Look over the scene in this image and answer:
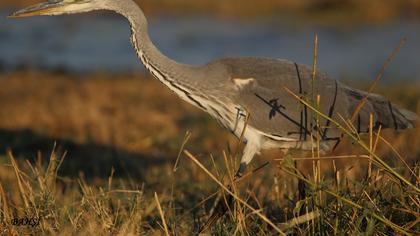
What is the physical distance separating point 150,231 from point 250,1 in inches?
709

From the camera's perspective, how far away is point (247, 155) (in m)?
4.72

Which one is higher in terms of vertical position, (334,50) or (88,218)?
(88,218)

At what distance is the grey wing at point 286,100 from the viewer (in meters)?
4.75

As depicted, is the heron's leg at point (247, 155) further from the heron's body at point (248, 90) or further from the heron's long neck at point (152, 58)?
the heron's long neck at point (152, 58)

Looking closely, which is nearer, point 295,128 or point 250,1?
point 295,128

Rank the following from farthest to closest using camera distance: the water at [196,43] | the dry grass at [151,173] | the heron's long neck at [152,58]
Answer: the water at [196,43]
the heron's long neck at [152,58]
the dry grass at [151,173]

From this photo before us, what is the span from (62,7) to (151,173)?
2.28 meters

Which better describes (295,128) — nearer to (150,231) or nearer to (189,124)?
(150,231)

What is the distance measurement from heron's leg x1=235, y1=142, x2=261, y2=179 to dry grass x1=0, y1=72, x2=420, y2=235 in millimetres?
111

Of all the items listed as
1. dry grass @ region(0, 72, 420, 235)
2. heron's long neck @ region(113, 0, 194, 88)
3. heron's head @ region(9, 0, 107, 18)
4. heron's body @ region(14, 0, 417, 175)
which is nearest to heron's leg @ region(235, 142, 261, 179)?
heron's body @ region(14, 0, 417, 175)

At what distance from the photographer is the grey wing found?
4754mm

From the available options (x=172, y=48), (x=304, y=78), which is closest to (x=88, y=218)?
(x=304, y=78)

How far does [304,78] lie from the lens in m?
4.83

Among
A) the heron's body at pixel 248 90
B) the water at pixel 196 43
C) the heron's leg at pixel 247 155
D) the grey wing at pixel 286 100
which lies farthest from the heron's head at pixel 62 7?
the water at pixel 196 43
